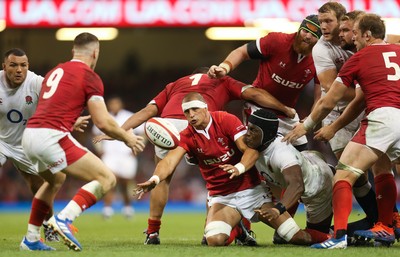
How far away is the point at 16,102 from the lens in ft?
28.5

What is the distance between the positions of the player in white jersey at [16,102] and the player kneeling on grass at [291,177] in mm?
2268

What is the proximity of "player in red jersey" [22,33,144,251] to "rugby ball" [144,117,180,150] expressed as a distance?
0.46 meters

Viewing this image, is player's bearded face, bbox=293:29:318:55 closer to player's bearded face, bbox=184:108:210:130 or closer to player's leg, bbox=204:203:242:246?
player's bearded face, bbox=184:108:210:130

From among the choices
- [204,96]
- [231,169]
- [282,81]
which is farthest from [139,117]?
[231,169]

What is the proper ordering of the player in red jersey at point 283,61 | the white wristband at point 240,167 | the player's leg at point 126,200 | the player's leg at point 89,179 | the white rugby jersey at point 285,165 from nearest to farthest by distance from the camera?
the player's leg at point 89,179, the white wristband at point 240,167, the white rugby jersey at point 285,165, the player in red jersey at point 283,61, the player's leg at point 126,200

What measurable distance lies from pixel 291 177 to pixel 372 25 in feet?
5.13

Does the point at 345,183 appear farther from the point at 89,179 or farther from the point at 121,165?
the point at 121,165

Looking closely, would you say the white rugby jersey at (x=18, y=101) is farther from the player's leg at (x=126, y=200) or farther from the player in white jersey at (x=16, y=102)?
the player's leg at (x=126, y=200)

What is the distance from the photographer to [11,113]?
8.81 metres

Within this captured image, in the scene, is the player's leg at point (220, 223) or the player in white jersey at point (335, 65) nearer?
the player's leg at point (220, 223)

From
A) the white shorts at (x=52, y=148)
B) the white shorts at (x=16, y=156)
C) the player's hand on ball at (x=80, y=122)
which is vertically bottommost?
the white shorts at (x=16, y=156)

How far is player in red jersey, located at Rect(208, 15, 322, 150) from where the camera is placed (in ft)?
29.1

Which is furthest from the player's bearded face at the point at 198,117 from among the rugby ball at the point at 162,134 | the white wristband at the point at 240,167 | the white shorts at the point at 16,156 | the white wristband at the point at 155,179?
the white shorts at the point at 16,156

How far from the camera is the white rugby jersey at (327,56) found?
27.5 feet
